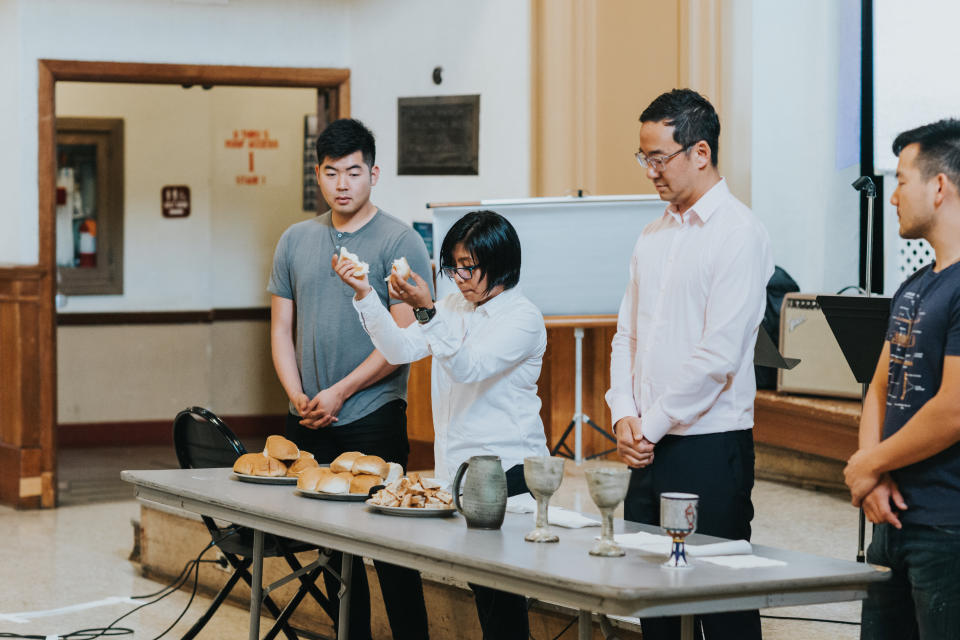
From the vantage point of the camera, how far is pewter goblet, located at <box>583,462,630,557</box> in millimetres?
2324

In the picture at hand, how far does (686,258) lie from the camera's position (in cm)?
281

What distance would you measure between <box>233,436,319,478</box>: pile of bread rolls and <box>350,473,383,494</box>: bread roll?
0.21 metres

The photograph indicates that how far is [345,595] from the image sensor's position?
3.21 meters

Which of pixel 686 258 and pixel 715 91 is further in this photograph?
pixel 715 91

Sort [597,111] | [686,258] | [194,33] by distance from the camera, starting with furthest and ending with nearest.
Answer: [194,33]
[597,111]
[686,258]

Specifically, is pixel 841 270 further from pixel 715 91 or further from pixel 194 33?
pixel 194 33

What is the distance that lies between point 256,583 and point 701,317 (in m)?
1.39

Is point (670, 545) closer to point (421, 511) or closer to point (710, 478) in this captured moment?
point (710, 478)

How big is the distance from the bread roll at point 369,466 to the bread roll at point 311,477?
0.06m

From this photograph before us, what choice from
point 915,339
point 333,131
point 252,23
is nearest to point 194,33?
point 252,23

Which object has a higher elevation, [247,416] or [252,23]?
[252,23]

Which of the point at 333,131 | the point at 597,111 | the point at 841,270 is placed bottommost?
the point at 841,270

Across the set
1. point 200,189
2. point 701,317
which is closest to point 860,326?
point 701,317

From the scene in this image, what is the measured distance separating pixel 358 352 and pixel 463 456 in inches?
26.5
